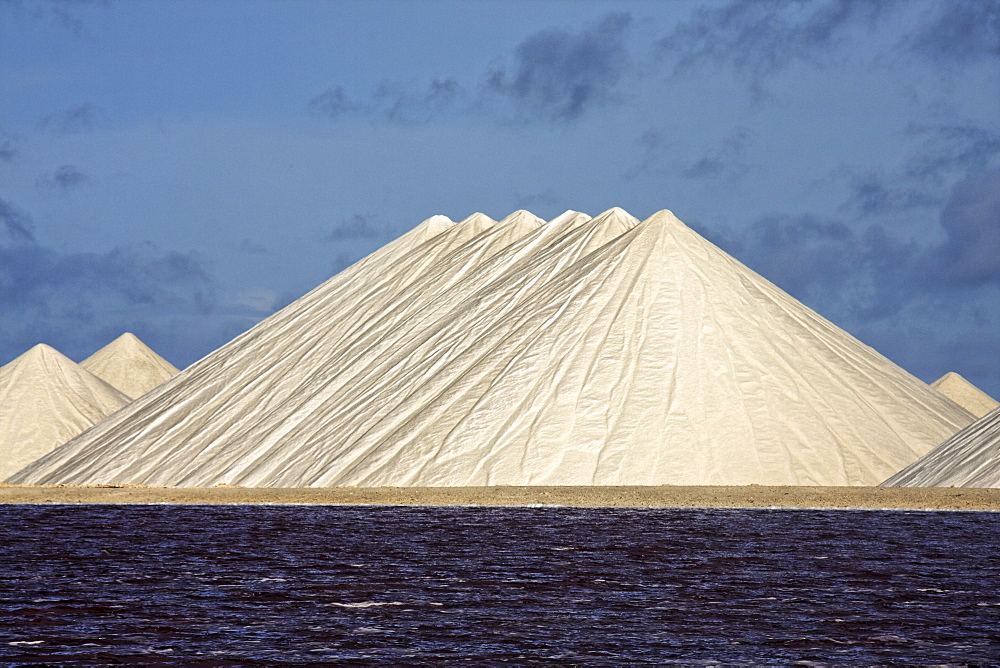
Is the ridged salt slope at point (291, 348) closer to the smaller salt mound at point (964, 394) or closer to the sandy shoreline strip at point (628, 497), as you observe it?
the sandy shoreline strip at point (628, 497)

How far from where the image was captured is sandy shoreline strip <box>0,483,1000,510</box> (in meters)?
51.6

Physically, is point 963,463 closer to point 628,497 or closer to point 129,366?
point 628,497

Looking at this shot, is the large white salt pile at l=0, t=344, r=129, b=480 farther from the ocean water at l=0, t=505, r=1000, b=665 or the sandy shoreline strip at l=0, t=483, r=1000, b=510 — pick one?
the ocean water at l=0, t=505, r=1000, b=665

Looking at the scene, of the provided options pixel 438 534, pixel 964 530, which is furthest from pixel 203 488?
pixel 964 530

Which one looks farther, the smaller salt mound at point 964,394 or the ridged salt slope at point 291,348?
the smaller salt mound at point 964,394

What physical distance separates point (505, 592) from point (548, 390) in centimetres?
4174

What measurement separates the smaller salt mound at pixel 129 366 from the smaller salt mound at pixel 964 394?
92.5 m

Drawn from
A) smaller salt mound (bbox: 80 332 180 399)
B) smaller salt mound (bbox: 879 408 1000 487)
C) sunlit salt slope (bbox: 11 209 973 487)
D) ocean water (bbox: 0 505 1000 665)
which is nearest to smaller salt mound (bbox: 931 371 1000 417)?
sunlit salt slope (bbox: 11 209 973 487)

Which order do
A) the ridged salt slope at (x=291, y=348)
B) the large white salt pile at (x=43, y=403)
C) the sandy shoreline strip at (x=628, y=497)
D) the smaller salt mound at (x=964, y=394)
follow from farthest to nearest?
the smaller salt mound at (x=964, y=394), the large white salt pile at (x=43, y=403), the ridged salt slope at (x=291, y=348), the sandy shoreline strip at (x=628, y=497)

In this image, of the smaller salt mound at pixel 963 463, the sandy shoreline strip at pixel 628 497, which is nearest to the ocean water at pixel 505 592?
the sandy shoreline strip at pixel 628 497

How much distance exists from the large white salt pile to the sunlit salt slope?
24515 mm

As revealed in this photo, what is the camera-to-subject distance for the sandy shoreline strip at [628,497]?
169 ft

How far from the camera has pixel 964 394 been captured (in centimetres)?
14038

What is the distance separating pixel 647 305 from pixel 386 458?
19.1 meters
